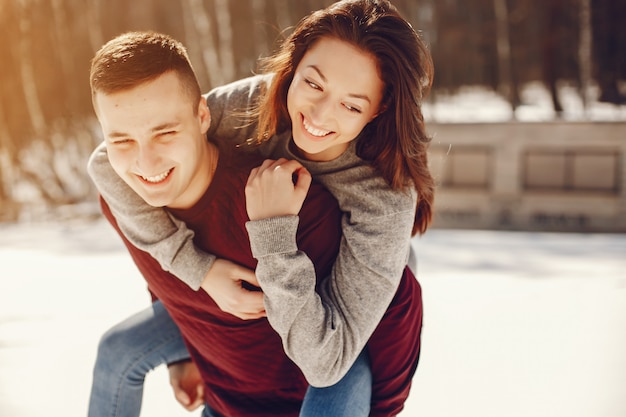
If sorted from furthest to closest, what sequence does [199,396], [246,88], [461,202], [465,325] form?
[461,202] < [465,325] < [199,396] < [246,88]

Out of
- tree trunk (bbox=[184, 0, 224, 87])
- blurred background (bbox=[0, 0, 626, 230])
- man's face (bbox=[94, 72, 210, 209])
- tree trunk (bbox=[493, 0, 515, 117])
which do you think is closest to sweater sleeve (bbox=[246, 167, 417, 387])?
man's face (bbox=[94, 72, 210, 209])

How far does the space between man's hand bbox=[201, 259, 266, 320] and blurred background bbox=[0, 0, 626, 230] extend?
3814 mm

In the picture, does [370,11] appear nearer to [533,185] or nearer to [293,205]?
[293,205]

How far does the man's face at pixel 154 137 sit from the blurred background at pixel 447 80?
381cm

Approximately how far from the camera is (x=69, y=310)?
2512 mm

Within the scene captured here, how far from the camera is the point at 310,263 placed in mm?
1004

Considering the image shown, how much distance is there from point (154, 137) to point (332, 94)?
0.34 metres

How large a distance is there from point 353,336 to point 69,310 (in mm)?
1865

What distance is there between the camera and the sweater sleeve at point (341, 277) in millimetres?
979

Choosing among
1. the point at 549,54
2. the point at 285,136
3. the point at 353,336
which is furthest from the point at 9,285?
the point at 549,54

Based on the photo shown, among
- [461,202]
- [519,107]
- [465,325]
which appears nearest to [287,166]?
[465,325]

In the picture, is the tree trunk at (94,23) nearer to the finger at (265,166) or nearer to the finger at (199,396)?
the finger at (199,396)

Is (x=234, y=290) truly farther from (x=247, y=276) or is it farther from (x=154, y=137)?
(x=154, y=137)

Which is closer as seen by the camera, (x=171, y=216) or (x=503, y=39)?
(x=171, y=216)
